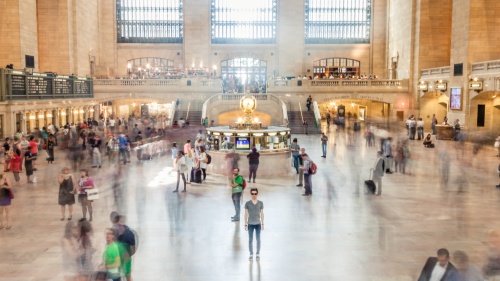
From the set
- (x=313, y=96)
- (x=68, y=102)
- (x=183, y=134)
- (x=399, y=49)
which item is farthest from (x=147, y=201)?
(x=399, y=49)

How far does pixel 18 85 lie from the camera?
95.2 feet

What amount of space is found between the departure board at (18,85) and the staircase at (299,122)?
17.2 meters

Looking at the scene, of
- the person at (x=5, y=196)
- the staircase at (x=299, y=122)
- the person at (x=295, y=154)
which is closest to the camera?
the person at (x=5, y=196)

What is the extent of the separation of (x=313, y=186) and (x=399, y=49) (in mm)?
32645

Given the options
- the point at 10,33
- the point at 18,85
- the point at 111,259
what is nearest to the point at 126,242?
the point at 111,259

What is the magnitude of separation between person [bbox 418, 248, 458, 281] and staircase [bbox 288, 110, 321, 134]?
98.5 feet

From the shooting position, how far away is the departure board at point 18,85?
93.2ft

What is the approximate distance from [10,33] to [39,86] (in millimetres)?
5368

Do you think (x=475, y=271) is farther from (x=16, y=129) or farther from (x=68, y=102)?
(x=68, y=102)

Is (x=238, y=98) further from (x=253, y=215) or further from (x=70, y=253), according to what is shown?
(x=70, y=253)

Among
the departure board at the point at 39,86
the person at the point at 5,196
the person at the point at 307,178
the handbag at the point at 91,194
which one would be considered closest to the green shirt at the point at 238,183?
the handbag at the point at 91,194

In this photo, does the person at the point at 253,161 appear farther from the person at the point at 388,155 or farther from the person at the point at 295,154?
the person at the point at 388,155

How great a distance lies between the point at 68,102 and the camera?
3653 cm

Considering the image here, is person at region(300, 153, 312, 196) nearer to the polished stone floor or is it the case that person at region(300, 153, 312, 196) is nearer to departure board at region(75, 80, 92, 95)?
the polished stone floor
